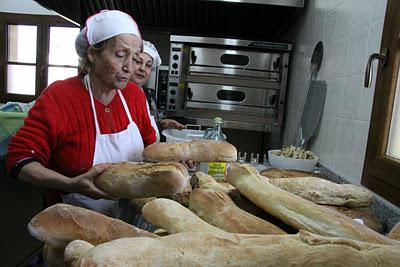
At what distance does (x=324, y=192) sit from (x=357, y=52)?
0.67 meters

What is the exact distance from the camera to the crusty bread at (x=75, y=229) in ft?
1.28

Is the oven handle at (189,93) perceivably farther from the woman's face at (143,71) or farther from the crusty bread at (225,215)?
the crusty bread at (225,215)

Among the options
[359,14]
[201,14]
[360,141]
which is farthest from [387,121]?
[201,14]

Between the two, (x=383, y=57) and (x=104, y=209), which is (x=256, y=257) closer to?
(x=104, y=209)

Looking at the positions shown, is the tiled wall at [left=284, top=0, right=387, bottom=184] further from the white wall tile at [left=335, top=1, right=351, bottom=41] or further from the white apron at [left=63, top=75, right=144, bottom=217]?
the white apron at [left=63, top=75, right=144, bottom=217]

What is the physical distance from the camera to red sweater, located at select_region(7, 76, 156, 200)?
930 millimetres

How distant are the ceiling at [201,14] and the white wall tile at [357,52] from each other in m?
0.95

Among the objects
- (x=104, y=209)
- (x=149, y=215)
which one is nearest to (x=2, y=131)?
(x=104, y=209)

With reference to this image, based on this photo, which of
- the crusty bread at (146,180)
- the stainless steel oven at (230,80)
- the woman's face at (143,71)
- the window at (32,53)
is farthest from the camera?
the window at (32,53)

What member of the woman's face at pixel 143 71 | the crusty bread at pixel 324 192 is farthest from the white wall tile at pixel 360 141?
the woman's face at pixel 143 71

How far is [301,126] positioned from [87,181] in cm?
131

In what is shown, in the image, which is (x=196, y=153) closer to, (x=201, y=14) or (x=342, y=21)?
(x=342, y=21)

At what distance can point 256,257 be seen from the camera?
1.03 ft

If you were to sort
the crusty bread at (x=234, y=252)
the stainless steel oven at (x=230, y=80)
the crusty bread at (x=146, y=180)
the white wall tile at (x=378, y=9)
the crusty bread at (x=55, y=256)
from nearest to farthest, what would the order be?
the crusty bread at (x=234, y=252) → the crusty bread at (x=55, y=256) → the crusty bread at (x=146, y=180) → the white wall tile at (x=378, y=9) → the stainless steel oven at (x=230, y=80)
